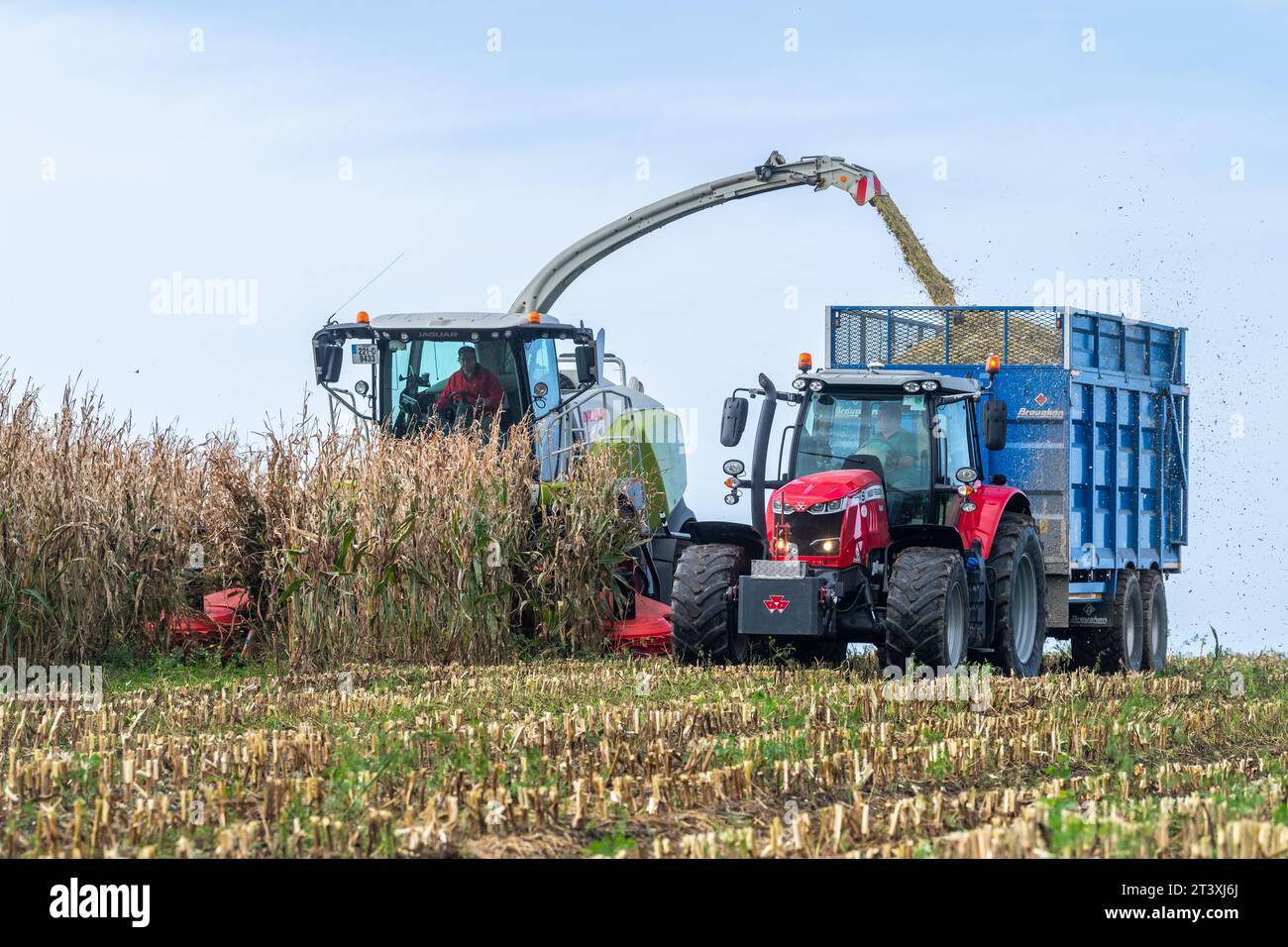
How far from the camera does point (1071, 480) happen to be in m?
14.9

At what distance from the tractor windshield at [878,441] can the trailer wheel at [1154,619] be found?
16.2ft

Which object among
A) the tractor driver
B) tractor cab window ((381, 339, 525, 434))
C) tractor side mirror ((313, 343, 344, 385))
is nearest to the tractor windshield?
the tractor driver

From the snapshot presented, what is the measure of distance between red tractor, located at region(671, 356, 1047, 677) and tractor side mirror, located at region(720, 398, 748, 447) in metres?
0.01

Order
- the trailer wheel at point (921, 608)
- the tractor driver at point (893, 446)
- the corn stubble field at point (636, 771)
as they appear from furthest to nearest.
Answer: the tractor driver at point (893, 446), the trailer wheel at point (921, 608), the corn stubble field at point (636, 771)

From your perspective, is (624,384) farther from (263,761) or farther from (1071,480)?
(263,761)

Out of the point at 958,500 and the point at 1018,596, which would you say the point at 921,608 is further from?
the point at 1018,596

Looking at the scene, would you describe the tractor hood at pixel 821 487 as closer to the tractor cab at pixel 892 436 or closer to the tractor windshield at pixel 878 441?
the tractor cab at pixel 892 436

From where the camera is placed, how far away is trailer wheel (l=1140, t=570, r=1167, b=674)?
54.3ft

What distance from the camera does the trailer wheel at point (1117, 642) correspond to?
1589 centimetres

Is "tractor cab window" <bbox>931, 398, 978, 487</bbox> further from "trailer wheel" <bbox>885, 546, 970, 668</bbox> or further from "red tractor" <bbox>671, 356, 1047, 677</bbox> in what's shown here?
"trailer wheel" <bbox>885, 546, 970, 668</bbox>

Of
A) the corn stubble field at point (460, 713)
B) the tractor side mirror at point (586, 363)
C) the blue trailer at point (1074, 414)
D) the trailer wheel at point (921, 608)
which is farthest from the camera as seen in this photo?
the tractor side mirror at point (586, 363)

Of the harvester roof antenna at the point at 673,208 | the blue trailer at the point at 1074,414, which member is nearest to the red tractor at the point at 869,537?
the blue trailer at the point at 1074,414

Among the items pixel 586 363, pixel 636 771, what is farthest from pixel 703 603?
pixel 636 771

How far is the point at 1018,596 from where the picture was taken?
13820 millimetres
